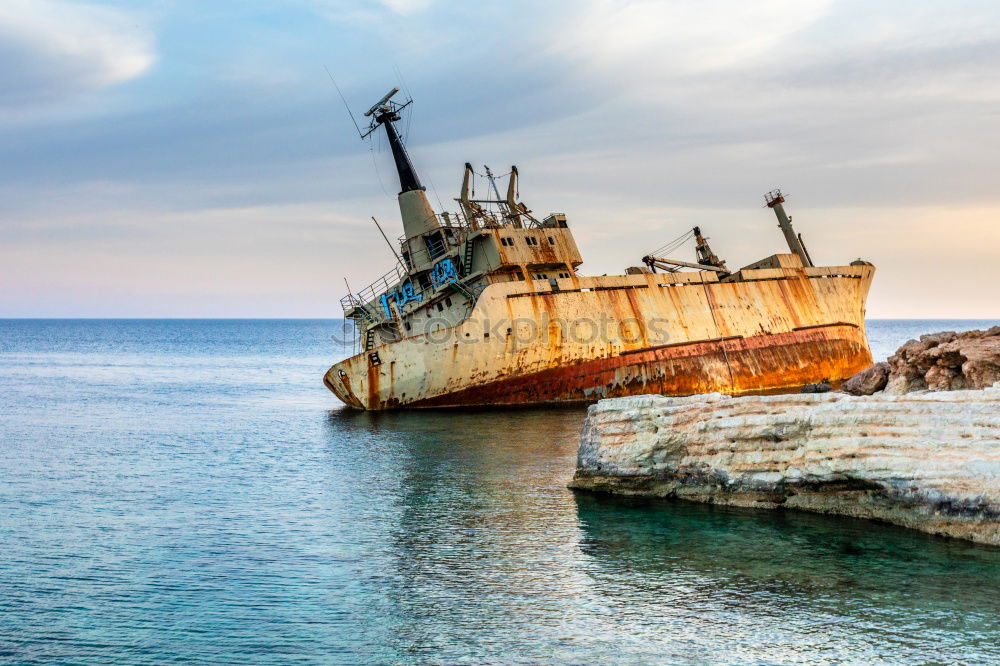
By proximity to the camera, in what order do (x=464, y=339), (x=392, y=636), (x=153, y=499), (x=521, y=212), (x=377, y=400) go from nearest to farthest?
(x=392, y=636), (x=153, y=499), (x=464, y=339), (x=377, y=400), (x=521, y=212)

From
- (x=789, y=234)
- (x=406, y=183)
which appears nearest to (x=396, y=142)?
(x=406, y=183)

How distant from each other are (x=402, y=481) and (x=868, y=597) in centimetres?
1017

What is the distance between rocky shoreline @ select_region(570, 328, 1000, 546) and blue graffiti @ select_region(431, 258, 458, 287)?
17.2 metres

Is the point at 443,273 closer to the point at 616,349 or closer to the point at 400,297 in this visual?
the point at 400,297

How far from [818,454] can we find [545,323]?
17534 mm

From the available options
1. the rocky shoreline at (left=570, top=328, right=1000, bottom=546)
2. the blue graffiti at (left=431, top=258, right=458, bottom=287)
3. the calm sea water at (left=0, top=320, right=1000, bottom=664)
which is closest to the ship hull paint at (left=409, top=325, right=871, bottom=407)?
the blue graffiti at (left=431, top=258, right=458, bottom=287)

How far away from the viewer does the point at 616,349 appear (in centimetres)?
3131

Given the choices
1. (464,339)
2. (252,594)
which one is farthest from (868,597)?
(464,339)

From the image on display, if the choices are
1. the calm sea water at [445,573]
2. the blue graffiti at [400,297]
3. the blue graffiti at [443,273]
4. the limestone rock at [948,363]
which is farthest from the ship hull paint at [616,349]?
the limestone rock at [948,363]

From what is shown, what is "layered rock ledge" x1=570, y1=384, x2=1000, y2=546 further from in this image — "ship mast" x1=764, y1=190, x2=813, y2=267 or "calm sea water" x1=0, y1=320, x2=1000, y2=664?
"ship mast" x1=764, y1=190, x2=813, y2=267

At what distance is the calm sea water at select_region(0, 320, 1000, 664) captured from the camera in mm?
9016

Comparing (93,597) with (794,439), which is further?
(794,439)

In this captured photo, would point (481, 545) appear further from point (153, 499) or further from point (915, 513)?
point (153, 499)

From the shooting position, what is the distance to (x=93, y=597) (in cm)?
1068
